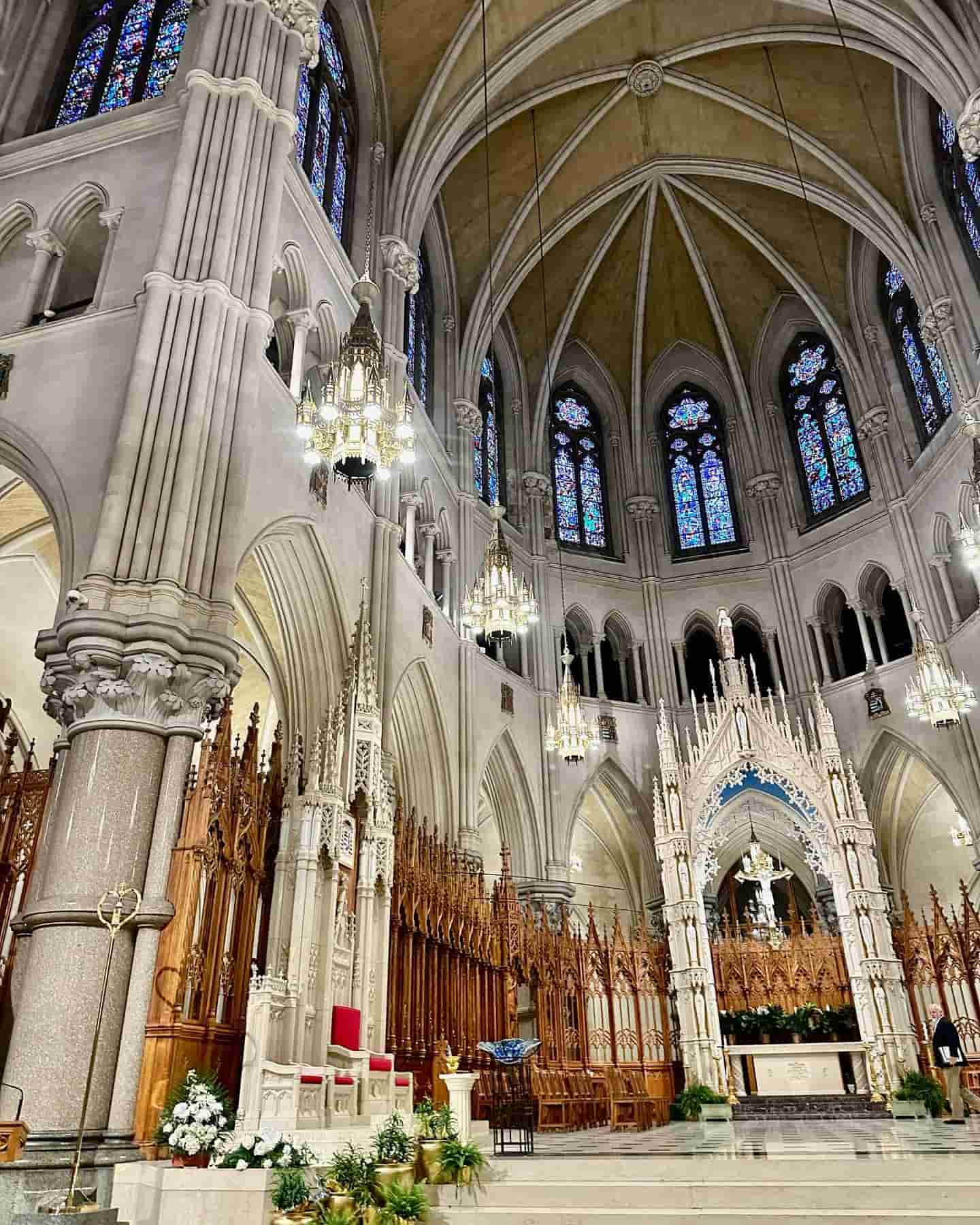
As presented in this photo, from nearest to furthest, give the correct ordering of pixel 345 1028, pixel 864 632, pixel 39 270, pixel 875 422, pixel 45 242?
pixel 345 1028, pixel 39 270, pixel 45 242, pixel 864 632, pixel 875 422

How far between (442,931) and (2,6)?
16.7 metres

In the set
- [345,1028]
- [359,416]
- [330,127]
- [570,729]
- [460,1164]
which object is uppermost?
[330,127]

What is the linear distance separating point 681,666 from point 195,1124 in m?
20.1

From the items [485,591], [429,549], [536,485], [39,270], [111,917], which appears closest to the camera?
[111,917]

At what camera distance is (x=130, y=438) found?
1072cm

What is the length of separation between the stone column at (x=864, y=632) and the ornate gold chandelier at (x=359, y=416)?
15350 millimetres

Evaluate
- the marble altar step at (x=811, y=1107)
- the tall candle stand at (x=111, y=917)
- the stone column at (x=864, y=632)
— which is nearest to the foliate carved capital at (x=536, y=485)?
the stone column at (x=864, y=632)

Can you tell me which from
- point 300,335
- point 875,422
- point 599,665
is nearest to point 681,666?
point 599,665

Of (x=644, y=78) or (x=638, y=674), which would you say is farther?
(x=638, y=674)

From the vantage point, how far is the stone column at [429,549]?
62.3 ft

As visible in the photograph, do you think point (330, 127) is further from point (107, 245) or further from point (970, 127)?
point (970, 127)

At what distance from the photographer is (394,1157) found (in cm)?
773

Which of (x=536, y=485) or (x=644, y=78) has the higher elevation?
(x=644, y=78)

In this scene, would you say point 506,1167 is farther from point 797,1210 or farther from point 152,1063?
point 152,1063
